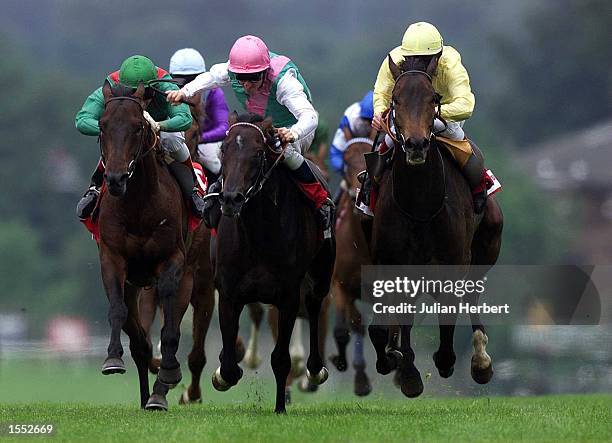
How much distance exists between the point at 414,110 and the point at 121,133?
2.05 metres

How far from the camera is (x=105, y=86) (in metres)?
12.0

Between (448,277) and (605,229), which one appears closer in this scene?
(448,277)

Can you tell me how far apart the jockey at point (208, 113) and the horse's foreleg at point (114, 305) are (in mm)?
3432

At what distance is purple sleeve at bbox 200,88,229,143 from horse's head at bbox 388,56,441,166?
12.9ft

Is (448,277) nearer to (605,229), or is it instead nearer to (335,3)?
(605,229)

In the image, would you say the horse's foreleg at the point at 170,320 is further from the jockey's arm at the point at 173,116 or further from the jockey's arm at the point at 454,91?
the jockey's arm at the point at 454,91

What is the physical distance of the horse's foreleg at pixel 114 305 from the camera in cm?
1151

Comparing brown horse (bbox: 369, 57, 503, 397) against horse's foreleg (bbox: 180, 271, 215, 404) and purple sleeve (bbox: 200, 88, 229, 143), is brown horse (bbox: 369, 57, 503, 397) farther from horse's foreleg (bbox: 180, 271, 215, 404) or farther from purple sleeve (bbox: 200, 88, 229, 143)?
purple sleeve (bbox: 200, 88, 229, 143)

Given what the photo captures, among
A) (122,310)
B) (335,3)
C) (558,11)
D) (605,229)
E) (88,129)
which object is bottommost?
(122,310)

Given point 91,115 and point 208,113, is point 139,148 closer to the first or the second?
point 91,115

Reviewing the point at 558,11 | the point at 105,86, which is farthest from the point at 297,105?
the point at 558,11

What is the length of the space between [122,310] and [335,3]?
193 feet

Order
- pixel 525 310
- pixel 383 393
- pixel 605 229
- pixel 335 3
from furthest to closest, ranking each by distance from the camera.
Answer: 1. pixel 335 3
2. pixel 605 229
3. pixel 525 310
4. pixel 383 393

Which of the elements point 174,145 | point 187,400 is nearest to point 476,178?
point 174,145
